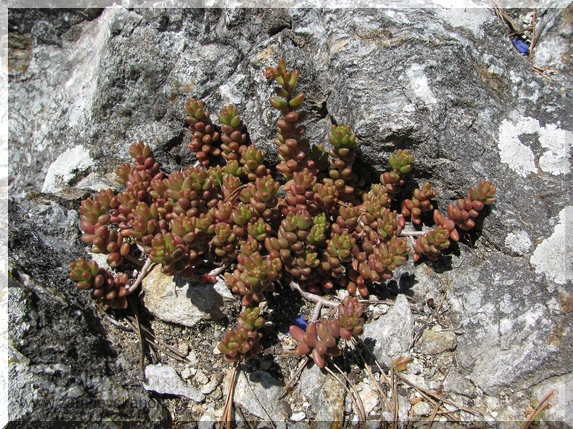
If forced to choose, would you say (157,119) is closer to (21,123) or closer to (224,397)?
(21,123)

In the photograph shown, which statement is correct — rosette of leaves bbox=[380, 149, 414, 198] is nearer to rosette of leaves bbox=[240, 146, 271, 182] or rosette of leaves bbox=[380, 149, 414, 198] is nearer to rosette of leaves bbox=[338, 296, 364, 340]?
rosette of leaves bbox=[240, 146, 271, 182]

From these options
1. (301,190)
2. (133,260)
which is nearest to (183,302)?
(133,260)

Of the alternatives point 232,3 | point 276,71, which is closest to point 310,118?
point 276,71

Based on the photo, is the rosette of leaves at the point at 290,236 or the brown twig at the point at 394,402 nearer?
the brown twig at the point at 394,402

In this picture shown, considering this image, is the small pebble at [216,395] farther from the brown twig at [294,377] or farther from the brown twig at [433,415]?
the brown twig at [433,415]

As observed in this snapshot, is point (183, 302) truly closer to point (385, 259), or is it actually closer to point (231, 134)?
point (231, 134)

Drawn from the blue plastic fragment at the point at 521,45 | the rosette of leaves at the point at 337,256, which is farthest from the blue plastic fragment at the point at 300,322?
the blue plastic fragment at the point at 521,45

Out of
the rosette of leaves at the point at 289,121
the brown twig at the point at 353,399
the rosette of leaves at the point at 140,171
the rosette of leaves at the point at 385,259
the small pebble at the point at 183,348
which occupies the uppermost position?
the rosette of leaves at the point at 289,121
